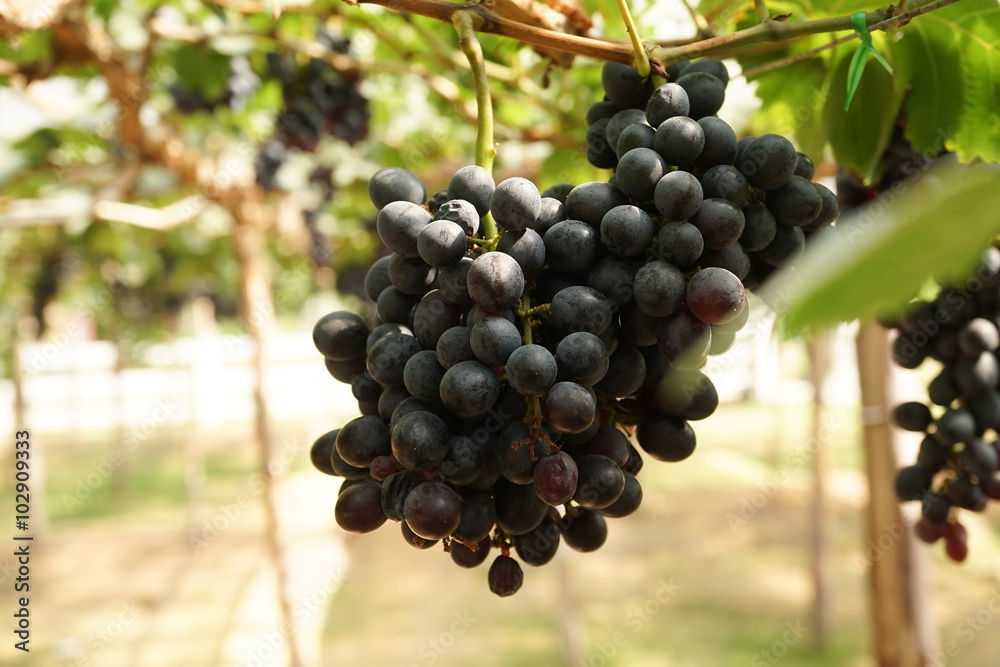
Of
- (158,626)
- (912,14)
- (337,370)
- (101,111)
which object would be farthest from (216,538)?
(912,14)

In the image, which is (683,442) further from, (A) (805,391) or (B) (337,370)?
(A) (805,391)

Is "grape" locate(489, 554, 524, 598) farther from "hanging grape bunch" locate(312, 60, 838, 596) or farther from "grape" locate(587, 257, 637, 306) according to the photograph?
"grape" locate(587, 257, 637, 306)

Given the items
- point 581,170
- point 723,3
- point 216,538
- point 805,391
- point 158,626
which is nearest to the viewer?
point 723,3

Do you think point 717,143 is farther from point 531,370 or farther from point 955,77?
point 955,77

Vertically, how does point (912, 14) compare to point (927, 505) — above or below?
above

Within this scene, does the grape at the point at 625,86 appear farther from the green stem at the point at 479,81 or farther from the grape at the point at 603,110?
the green stem at the point at 479,81

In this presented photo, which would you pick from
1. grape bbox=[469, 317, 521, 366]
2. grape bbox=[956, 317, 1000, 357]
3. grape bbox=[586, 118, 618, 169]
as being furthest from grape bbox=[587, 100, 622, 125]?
grape bbox=[956, 317, 1000, 357]
